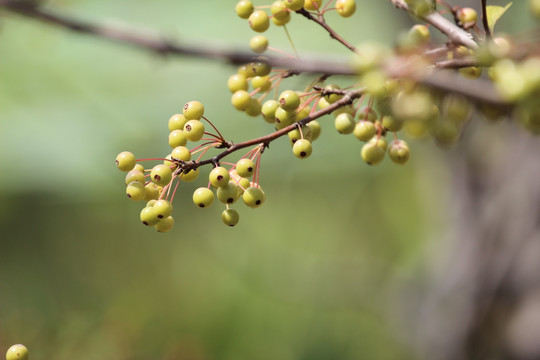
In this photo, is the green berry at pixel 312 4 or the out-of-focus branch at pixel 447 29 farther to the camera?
the green berry at pixel 312 4

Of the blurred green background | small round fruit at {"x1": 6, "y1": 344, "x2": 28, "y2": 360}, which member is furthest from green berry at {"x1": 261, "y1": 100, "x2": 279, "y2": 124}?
the blurred green background

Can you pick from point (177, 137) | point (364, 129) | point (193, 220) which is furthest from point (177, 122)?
point (193, 220)

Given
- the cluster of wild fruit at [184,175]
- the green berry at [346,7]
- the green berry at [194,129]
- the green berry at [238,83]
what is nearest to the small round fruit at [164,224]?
the cluster of wild fruit at [184,175]

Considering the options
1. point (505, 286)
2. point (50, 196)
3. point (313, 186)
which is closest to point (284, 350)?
point (505, 286)

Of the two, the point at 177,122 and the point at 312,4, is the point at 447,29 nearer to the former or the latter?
the point at 312,4

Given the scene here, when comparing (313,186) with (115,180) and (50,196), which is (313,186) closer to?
(115,180)

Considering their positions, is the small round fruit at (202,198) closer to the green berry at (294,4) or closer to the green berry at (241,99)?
the green berry at (241,99)
